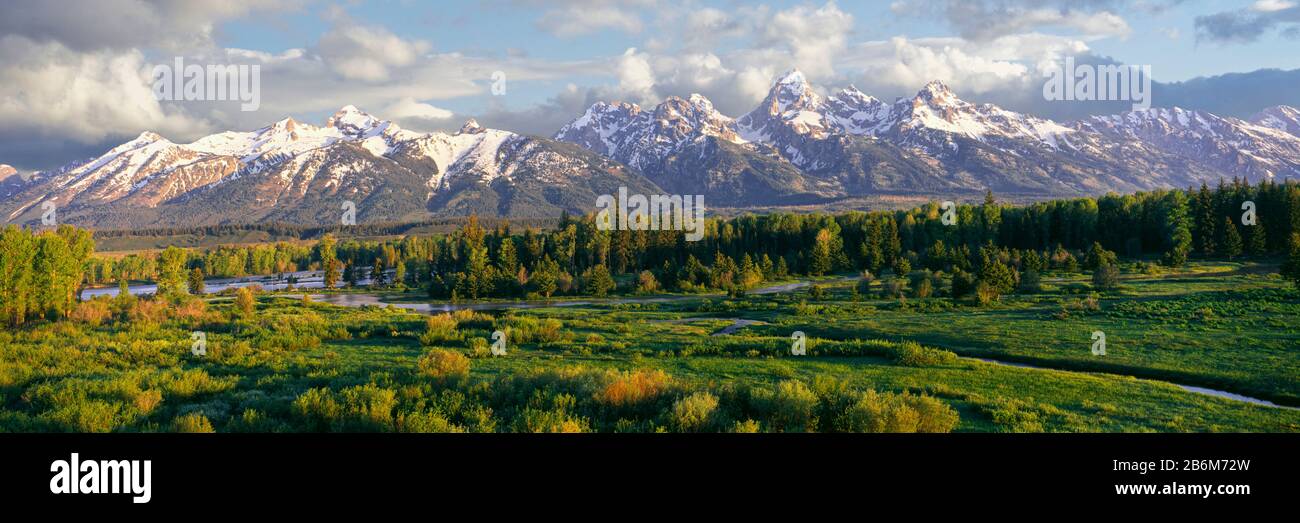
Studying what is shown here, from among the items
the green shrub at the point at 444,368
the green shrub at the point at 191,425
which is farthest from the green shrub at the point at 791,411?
the green shrub at the point at 191,425

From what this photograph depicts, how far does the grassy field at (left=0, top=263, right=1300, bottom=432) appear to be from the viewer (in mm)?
15594

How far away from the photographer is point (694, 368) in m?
30.7

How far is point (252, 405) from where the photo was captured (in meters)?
17.5

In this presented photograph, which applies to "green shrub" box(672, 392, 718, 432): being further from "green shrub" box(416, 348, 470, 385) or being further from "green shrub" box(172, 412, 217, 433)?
"green shrub" box(172, 412, 217, 433)

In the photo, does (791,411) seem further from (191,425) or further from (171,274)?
(171,274)

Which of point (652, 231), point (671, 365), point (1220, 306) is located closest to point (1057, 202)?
point (652, 231)

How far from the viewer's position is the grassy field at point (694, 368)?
51.2 ft

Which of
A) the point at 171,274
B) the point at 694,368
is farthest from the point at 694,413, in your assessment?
the point at 171,274

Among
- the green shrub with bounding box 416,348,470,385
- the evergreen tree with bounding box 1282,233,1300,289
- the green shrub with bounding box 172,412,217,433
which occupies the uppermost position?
the evergreen tree with bounding box 1282,233,1300,289

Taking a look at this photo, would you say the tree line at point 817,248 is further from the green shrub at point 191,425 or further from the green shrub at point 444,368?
the green shrub at point 191,425

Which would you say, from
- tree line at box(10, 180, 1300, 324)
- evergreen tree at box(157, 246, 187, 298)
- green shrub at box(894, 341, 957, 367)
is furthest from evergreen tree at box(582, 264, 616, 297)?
green shrub at box(894, 341, 957, 367)

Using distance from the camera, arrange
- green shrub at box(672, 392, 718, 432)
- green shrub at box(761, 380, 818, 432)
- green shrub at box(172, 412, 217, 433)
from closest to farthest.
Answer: green shrub at box(172, 412, 217, 433), green shrub at box(672, 392, 718, 432), green shrub at box(761, 380, 818, 432)
